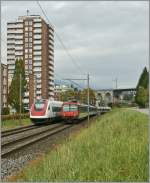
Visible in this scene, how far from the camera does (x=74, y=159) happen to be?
34.5 ft

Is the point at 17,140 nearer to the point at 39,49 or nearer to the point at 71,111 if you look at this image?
the point at 71,111

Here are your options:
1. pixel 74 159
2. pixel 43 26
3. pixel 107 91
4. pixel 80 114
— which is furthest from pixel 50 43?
pixel 74 159

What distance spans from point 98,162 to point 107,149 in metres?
2.01

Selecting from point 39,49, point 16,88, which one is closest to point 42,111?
point 16,88

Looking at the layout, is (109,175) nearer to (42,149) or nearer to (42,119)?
(42,149)

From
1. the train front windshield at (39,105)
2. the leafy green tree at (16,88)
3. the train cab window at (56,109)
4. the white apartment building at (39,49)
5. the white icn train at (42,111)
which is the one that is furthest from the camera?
the white apartment building at (39,49)

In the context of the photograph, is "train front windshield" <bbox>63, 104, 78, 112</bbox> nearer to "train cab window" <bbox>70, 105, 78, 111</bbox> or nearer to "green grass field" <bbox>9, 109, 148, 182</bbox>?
"train cab window" <bbox>70, 105, 78, 111</bbox>

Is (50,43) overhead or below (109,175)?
overhead

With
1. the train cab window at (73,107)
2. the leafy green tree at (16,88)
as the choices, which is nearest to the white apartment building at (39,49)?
the leafy green tree at (16,88)

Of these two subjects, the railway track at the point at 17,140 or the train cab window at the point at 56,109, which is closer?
the railway track at the point at 17,140

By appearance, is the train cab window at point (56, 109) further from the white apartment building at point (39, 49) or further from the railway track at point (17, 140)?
the white apartment building at point (39, 49)

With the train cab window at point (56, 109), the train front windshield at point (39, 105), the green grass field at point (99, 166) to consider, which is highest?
the train front windshield at point (39, 105)

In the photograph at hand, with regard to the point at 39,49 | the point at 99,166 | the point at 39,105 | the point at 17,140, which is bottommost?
the point at 17,140

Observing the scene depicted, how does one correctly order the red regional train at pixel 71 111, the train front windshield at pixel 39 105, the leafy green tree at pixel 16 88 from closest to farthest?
1. the train front windshield at pixel 39 105
2. the red regional train at pixel 71 111
3. the leafy green tree at pixel 16 88
